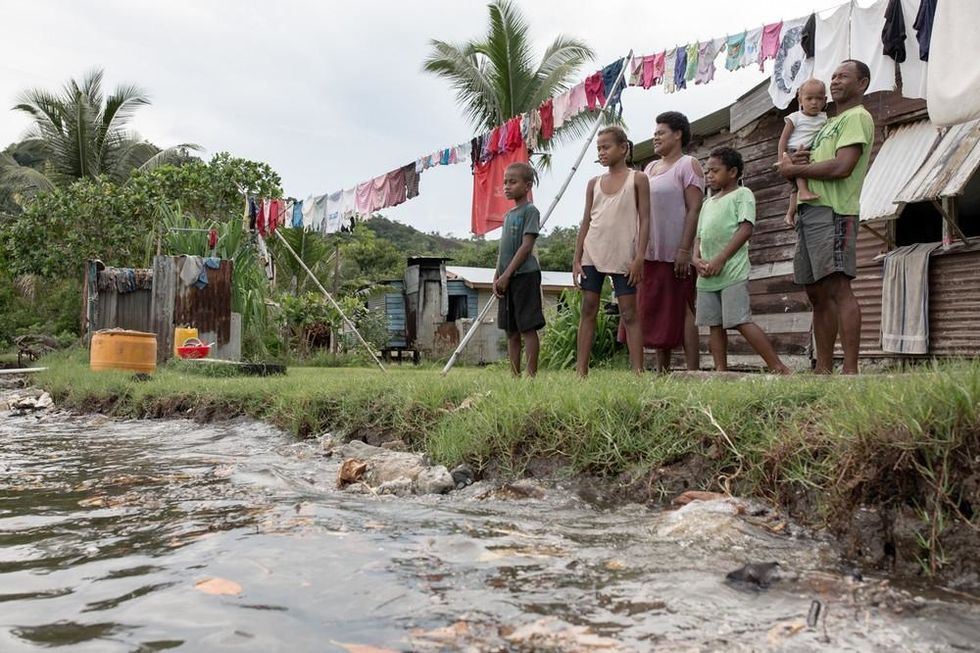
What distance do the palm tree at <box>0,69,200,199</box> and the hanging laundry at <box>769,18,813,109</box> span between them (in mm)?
21736

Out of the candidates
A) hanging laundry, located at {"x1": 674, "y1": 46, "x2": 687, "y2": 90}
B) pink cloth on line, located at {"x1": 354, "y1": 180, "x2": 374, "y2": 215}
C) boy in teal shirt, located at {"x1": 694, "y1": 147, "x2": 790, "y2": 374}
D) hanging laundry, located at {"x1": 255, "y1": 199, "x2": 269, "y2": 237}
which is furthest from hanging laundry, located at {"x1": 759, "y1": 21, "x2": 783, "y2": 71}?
hanging laundry, located at {"x1": 255, "y1": 199, "x2": 269, "y2": 237}

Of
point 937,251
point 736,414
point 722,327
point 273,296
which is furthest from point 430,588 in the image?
point 273,296

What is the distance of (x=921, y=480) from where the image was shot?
6.76 feet

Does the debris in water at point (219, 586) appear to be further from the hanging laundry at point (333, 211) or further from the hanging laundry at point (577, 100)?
the hanging laundry at point (333, 211)

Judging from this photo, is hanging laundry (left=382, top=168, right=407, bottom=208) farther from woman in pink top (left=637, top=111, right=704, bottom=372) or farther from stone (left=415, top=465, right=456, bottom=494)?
stone (left=415, top=465, right=456, bottom=494)

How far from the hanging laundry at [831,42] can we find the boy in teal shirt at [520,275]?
248cm

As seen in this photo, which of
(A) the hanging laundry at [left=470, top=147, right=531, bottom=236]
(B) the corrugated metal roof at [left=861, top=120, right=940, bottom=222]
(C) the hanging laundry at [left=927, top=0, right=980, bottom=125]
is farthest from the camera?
(A) the hanging laundry at [left=470, top=147, right=531, bottom=236]

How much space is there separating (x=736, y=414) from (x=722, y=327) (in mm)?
2235

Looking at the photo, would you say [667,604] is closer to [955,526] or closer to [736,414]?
[955,526]

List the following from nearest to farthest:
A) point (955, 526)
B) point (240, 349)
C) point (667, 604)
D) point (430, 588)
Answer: point (667, 604) < point (430, 588) < point (955, 526) < point (240, 349)

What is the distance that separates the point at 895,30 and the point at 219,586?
5806 mm

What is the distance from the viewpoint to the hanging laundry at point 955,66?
3949mm

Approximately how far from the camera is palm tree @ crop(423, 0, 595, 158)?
19.3m

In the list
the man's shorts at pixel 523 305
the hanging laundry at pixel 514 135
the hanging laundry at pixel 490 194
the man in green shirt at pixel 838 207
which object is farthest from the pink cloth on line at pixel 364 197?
the man in green shirt at pixel 838 207
